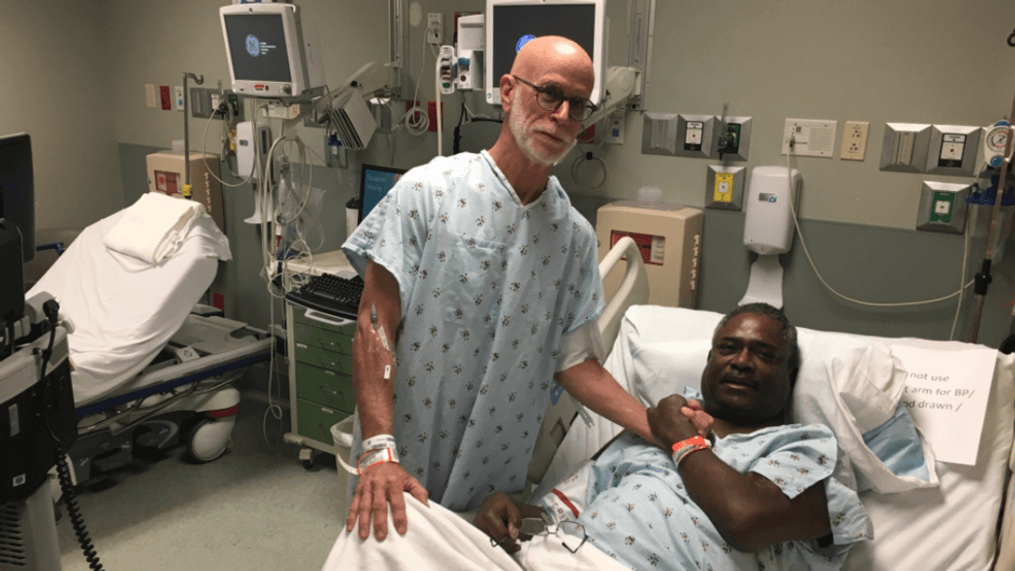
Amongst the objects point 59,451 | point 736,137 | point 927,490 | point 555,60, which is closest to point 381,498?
point 555,60

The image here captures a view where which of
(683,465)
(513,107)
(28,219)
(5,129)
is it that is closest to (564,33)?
(513,107)

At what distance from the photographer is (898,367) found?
70.8 inches

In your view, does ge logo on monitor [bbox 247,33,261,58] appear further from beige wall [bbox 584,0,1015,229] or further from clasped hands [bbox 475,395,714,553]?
clasped hands [bbox 475,395,714,553]

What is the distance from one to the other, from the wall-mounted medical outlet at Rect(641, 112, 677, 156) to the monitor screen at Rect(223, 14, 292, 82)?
54.1 inches

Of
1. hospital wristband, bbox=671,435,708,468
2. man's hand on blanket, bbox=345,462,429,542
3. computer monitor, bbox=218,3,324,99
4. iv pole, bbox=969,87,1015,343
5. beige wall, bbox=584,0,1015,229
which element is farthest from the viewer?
computer monitor, bbox=218,3,324,99

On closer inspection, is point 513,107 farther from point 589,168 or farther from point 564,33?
point 589,168

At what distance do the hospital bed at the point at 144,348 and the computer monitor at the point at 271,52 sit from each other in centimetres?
60

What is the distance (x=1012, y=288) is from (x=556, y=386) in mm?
1479

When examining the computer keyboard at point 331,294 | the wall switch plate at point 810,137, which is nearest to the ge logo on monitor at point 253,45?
the computer keyboard at point 331,294

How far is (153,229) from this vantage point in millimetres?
2938

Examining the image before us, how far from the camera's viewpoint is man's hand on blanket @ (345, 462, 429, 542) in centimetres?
115

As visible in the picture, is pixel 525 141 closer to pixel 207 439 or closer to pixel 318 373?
pixel 318 373

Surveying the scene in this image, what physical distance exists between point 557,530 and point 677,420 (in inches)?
13.9

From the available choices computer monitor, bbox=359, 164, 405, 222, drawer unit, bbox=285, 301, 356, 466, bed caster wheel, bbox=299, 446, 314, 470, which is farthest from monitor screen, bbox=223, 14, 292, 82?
bed caster wheel, bbox=299, 446, 314, 470
